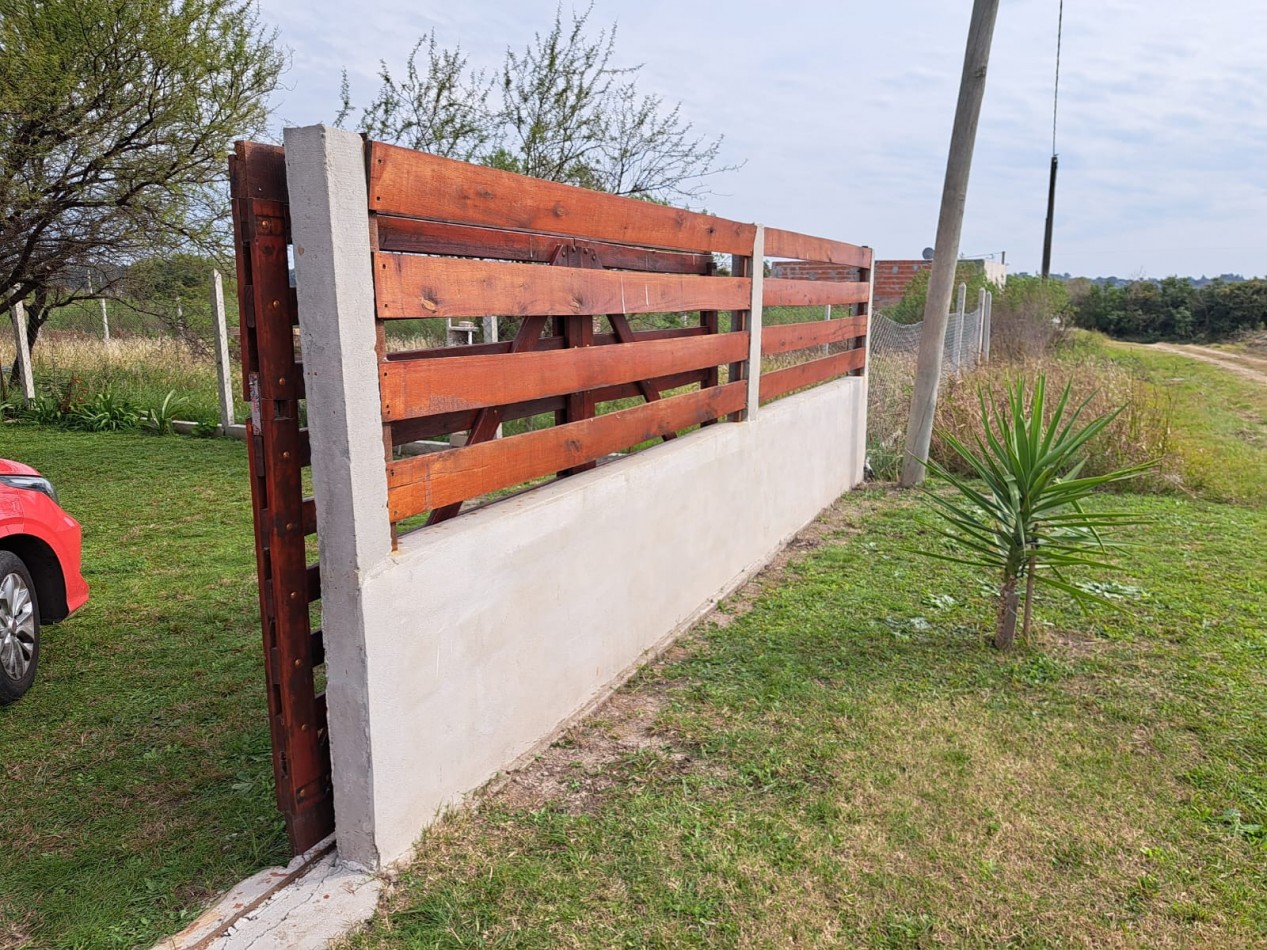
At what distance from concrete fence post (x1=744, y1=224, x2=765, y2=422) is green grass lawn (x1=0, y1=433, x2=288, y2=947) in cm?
315

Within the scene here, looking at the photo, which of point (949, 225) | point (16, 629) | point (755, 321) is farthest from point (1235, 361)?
point (16, 629)

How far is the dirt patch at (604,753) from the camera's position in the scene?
3.12m

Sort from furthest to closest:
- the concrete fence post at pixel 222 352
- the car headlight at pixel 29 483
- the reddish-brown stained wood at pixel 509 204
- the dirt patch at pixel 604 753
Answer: the concrete fence post at pixel 222 352, the car headlight at pixel 29 483, the dirt patch at pixel 604 753, the reddish-brown stained wood at pixel 509 204

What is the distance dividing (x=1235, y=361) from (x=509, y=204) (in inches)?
1172

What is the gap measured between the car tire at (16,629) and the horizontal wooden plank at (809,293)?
4290 mm

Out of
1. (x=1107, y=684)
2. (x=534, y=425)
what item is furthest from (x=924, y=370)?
(x=1107, y=684)

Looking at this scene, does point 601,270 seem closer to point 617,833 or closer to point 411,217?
point 411,217

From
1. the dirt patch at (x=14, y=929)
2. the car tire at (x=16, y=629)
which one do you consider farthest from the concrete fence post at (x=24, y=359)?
the dirt patch at (x=14, y=929)

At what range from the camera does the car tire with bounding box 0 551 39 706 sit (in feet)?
12.4

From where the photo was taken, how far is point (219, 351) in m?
10.7

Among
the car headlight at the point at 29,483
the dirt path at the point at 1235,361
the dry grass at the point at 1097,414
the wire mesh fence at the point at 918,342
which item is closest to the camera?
the car headlight at the point at 29,483

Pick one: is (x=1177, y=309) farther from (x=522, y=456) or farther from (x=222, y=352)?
(x=522, y=456)

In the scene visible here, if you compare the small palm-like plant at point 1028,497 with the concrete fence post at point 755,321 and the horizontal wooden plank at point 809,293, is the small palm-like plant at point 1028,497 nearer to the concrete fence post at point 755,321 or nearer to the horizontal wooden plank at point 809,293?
the concrete fence post at point 755,321

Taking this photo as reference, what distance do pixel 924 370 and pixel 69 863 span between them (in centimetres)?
745
